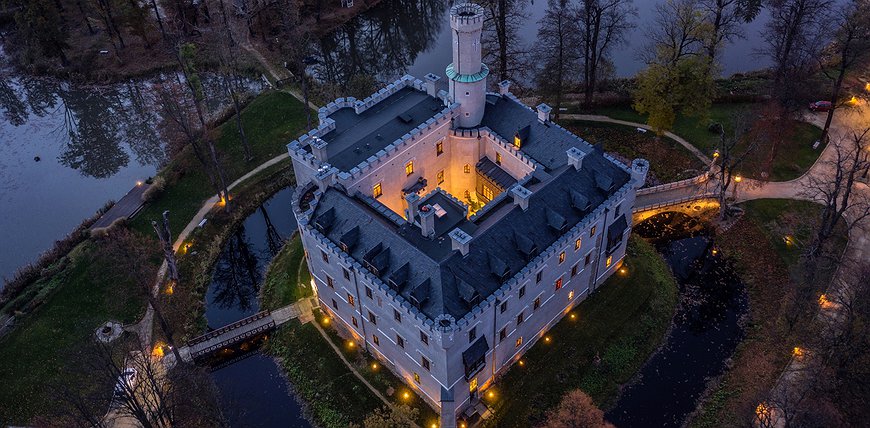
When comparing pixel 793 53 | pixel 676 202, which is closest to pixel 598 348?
pixel 676 202

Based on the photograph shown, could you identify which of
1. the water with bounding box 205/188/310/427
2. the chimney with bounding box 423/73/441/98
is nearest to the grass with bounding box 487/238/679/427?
the water with bounding box 205/188/310/427

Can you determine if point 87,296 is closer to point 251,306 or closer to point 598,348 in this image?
point 251,306

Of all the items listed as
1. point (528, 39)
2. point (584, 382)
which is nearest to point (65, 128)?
point (528, 39)

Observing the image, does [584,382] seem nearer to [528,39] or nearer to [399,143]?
[399,143]

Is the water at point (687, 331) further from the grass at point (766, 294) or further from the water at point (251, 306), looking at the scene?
the water at point (251, 306)

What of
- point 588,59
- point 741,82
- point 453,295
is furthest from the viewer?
point 741,82

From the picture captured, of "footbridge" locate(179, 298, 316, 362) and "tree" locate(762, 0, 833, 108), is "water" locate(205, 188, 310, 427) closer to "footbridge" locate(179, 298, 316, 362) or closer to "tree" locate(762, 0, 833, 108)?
"footbridge" locate(179, 298, 316, 362)
